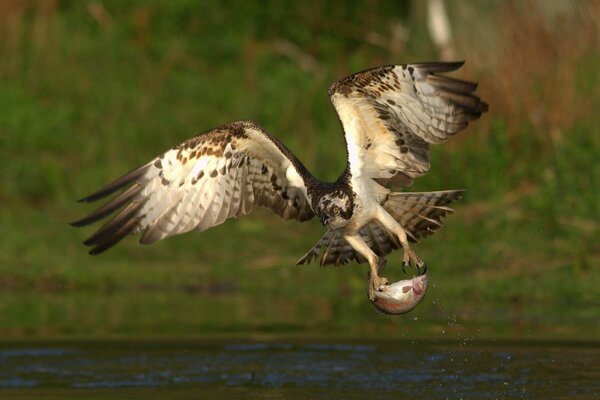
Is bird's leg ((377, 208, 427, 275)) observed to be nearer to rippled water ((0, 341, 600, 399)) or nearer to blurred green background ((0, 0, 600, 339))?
rippled water ((0, 341, 600, 399))

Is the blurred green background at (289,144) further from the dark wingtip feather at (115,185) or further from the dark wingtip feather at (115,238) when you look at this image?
the dark wingtip feather at (115,185)

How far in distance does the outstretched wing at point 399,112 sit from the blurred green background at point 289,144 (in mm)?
1771

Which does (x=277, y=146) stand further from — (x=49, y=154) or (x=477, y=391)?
(x=49, y=154)

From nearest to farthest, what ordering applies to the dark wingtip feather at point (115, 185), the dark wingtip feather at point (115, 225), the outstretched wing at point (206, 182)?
the dark wingtip feather at point (115, 185) → the dark wingtip feather at point (115, 225) → the outstretched wing at point (206, 182)

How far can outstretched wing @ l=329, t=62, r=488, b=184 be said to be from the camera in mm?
9727

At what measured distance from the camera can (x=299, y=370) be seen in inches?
405

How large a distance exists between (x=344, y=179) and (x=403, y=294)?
3.87 ft

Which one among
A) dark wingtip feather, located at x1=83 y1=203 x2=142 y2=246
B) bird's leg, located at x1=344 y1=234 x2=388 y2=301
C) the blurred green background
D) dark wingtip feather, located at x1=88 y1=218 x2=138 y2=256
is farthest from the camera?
the blurred green background

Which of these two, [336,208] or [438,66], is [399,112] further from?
[336,208]

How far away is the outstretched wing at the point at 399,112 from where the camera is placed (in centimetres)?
973

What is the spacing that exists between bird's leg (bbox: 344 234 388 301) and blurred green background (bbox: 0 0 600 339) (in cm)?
155

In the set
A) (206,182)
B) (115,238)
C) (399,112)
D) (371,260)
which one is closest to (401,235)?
(371,260)

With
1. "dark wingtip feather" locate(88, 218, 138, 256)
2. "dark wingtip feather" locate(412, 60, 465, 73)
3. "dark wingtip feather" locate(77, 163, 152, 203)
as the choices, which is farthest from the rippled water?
"dark wingtip feather" locate(412, 60, 465, 73)

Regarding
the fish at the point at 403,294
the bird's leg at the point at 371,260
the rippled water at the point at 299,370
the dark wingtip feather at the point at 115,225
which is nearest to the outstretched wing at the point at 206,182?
the dark wingtip feather at the point at 115,225
